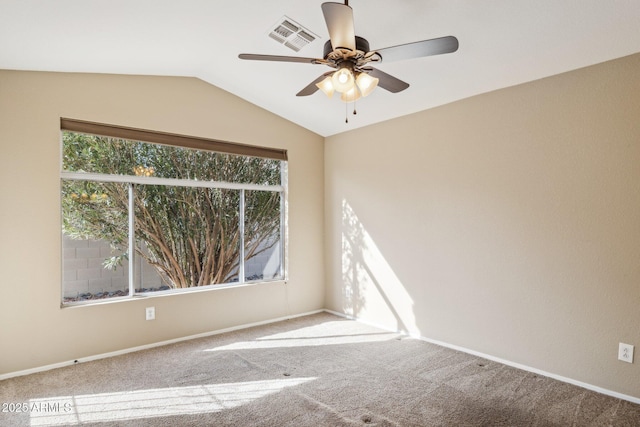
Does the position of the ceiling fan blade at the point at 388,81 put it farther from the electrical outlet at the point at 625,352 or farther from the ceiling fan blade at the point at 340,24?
the electrical outlet at the point at 625,352

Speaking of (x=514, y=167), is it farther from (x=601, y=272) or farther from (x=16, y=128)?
(x=16, y=128)

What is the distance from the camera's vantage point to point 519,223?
3.14 metres

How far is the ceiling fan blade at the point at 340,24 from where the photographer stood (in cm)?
177

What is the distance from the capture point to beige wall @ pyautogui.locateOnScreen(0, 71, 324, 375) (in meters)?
3.00

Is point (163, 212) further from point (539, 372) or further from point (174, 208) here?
point (539, 372)

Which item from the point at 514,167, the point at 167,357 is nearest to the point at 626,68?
the point at 514,167

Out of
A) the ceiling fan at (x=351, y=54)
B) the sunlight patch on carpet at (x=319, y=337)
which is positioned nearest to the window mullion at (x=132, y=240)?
the sunlight patch on carpet at (x=319, y=337)

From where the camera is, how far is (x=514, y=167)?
125 inches

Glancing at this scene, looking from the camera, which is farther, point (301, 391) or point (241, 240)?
point (241, 240)

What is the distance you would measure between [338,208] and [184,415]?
3036 millimetres

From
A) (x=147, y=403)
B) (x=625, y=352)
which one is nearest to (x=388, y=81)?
(x=625, y=352)

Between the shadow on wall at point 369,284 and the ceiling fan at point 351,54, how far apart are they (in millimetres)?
2332

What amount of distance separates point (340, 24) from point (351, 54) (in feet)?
0.74

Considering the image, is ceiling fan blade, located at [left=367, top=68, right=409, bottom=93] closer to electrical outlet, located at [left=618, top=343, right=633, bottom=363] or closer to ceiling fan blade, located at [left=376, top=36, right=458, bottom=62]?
ceiling fan blade, located at [left=376, top=36, right=458, bottom=62]
